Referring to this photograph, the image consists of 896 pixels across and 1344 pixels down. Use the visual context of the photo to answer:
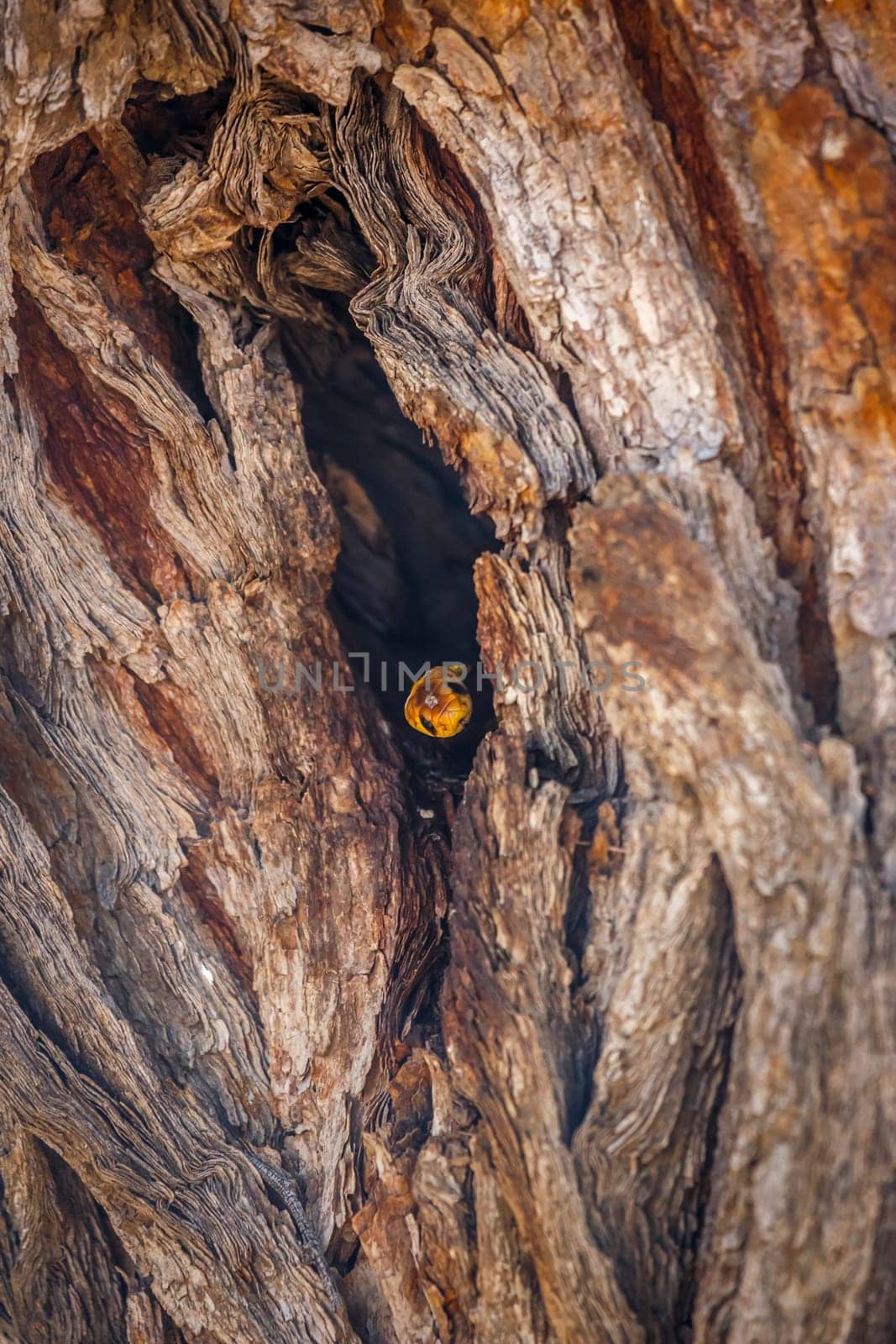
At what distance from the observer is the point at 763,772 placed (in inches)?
94.3

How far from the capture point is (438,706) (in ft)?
12.0

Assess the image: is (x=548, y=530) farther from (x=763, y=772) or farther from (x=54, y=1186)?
(x=54, y=1186)

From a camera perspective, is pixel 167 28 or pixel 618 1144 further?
pixel 167 28

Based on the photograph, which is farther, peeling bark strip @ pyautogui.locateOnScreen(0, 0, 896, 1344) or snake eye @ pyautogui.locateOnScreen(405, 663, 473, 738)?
snake eye @ pyautogui.locateOnScreen(405, 663, 473, 738)

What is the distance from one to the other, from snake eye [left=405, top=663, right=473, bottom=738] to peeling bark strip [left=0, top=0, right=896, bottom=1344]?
100 millimetres

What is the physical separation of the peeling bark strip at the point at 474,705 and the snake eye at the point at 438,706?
100 mm

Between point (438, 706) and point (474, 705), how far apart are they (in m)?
0.25

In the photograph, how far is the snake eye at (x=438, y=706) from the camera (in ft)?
12.0

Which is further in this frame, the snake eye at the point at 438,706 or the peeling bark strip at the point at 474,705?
the snake eye at the point at 438,706

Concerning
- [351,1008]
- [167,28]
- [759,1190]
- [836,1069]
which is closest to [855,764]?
[836,1069]

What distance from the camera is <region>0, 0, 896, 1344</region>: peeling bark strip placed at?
246cm

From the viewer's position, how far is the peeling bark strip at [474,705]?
2.46 metres

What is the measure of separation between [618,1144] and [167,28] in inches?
130

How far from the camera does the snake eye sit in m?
3.65
